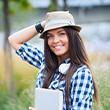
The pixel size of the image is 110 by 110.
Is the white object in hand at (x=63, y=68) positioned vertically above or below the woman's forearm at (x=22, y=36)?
below

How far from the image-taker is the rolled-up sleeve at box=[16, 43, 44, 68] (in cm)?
410

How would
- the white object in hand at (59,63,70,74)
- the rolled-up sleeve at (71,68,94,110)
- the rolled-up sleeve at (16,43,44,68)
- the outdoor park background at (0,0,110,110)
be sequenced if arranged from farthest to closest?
1. the outdoor park background at (0,0,110,110)
2. the rolled-up sleeve at (16,43,44,68)
3. the white object in hand at (59,63,70,74)
4. the rolled-up sleeve at (71,68,94,110)

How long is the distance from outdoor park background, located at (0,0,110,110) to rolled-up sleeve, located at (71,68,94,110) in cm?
80

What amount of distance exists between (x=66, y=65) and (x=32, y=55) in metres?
0.63

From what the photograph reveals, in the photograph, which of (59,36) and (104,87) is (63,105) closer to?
(59,36)

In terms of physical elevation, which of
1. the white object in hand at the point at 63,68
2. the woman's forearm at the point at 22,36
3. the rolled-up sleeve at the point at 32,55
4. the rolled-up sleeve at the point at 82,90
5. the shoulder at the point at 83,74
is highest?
the woman's forearm at the point at 22,36

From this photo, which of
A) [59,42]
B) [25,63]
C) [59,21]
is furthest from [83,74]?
[25,63]

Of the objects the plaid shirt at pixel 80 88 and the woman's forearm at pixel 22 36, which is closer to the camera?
the plaid shirt at pixel 80 88

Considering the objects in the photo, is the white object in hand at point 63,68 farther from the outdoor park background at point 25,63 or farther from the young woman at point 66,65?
the outdoor park background at point 25,63

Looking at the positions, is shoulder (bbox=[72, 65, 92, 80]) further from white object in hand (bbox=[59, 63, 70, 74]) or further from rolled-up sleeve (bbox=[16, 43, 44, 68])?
rolled-up sleeve (bbox=[16, 43, 44, 68])

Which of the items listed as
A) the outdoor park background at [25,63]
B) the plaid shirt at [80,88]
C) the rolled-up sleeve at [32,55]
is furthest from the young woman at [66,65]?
the outdoor park background at [25,63]

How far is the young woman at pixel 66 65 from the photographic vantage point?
337 centimetres

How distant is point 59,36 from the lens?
141 inches

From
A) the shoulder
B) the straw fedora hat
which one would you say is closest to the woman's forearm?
the straw fedora hat
